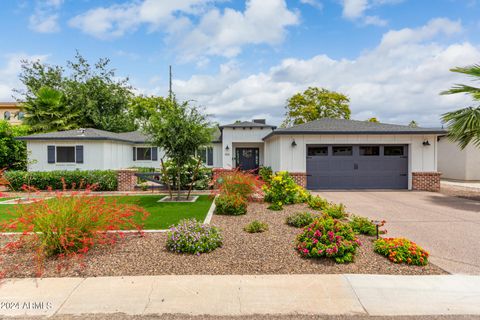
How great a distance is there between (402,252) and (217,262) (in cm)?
305

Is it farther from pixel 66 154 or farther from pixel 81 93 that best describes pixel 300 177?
pixel 81 93

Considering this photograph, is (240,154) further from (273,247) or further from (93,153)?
(273,247)

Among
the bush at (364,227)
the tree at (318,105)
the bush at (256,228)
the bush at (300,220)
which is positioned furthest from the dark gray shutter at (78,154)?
the tree at (318,105)

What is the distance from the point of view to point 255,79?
924 inches

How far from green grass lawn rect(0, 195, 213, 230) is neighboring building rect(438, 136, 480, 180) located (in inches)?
651

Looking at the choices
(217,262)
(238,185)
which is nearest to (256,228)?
(217,262)

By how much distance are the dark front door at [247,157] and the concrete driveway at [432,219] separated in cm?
790

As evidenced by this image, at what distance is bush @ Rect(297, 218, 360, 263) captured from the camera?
4070mm

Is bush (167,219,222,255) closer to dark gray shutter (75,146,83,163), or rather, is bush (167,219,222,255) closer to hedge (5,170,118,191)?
hedge (5,170,118,191)

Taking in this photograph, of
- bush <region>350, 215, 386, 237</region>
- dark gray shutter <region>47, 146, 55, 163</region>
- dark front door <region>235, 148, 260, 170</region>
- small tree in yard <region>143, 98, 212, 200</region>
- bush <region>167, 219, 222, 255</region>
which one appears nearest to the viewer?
bush <region>167, 219, 222, 255</region>

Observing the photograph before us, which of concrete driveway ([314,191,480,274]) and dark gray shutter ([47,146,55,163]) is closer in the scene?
concrete driveway ([314,191,480,274])

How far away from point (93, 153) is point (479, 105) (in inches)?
708

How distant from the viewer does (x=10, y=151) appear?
50.6 ft

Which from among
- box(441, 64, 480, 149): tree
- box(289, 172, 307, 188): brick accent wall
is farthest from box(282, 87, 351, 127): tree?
box(441, 64, 480, 149): tree
